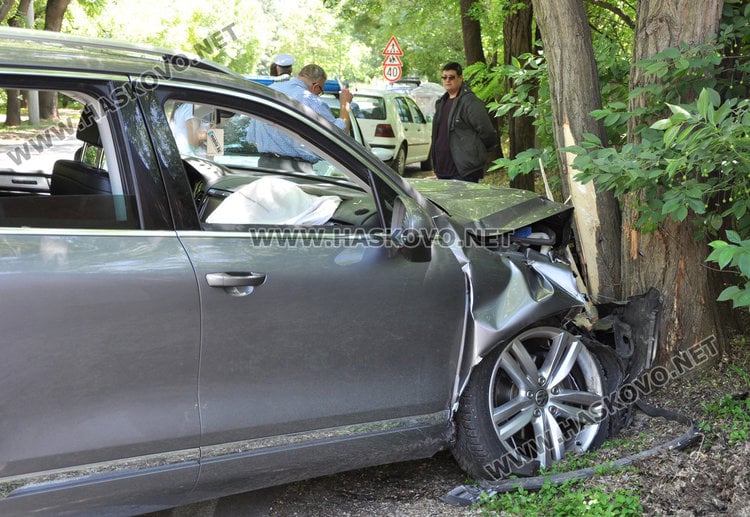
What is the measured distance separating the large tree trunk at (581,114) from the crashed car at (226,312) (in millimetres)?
1227

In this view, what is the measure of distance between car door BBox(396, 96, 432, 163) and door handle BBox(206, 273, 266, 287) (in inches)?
539

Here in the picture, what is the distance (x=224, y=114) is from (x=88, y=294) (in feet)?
4.27

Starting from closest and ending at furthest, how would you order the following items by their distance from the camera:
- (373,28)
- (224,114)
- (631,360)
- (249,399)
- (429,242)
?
1. (249,399)
2. (429,242)
3. (224,114)
4. (631,360)
5. (373,28)

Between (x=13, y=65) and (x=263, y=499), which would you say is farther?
(x=263, y=499)

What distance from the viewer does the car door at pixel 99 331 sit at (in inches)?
107

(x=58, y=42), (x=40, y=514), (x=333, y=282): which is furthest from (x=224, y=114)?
(x=40, y=514)

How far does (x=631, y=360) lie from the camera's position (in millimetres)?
4664

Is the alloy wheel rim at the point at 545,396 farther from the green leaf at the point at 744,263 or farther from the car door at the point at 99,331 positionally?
the car door at the point at 99,331

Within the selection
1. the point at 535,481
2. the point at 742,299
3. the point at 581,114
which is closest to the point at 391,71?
the point at 581,114

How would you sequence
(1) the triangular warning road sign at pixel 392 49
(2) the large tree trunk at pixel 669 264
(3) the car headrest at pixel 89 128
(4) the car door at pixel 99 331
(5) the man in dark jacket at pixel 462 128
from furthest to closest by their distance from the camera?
1. (1) the triangular warning road sign at pixel 392 49
2. (5) the man in dark jacket at pixel 462 128
3. (2) the large tree trunk at pixel 669 264
4. (3) the car headrest at pixel 89 128
5. (4) the car door at pixel 99 331

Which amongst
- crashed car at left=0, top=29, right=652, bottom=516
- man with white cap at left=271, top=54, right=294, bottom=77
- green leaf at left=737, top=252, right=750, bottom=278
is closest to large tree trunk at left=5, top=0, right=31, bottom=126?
man with white cap at left=271, top=54, right=294, bottom=77

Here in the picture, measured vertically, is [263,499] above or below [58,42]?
below

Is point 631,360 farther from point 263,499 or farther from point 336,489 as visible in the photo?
point 263,499

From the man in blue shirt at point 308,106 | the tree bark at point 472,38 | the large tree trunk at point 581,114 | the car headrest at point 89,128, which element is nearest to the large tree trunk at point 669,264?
the large tree trunk at point 581,114
